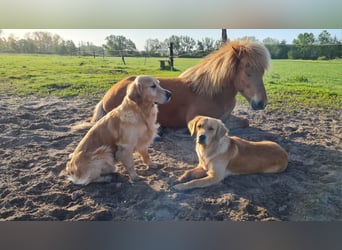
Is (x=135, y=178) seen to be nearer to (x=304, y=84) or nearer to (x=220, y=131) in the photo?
(x=220, y=131)

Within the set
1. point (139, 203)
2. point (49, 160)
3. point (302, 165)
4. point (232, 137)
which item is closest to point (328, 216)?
point (302, 165)

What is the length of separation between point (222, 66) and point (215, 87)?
0.49 feet

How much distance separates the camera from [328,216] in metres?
1.65

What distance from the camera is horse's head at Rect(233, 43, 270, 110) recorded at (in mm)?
1745

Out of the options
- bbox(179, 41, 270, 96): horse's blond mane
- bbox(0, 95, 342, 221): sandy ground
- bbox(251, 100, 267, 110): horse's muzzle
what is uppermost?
bbox(179, 41, 270, 96): horse's blond mane

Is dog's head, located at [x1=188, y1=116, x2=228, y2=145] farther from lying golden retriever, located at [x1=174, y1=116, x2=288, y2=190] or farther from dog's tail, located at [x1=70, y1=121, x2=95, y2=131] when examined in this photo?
dog's tail, located at [x1=70, y1=121, x2=95, y2=131]

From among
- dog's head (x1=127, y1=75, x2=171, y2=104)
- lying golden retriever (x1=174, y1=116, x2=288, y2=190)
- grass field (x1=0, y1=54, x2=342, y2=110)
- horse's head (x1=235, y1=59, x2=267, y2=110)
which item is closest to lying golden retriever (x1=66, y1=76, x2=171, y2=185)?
dog's head (x1=127, y1=75, x2=171, y2=104)

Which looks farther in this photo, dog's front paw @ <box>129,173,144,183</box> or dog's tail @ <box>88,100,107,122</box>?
dog's tail @ <box>88,100,107,122</box>

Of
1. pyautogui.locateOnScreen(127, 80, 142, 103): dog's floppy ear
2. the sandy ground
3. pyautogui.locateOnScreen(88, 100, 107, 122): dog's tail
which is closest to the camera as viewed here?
the sandy ground

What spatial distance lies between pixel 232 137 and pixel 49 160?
0.86 metres

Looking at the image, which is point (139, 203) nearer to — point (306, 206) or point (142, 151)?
point (142, 151)

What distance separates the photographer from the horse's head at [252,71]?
175 centimetres

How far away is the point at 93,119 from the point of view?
196 centimetres

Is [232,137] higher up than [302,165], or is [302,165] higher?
[232,137]
